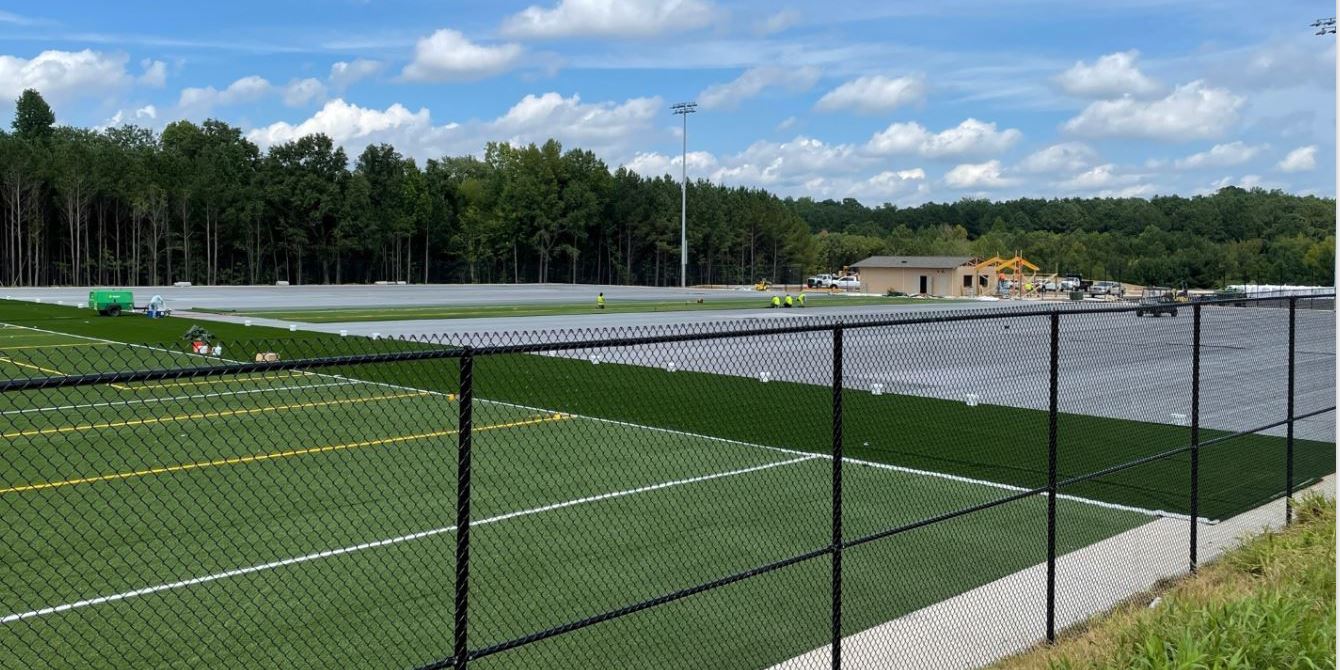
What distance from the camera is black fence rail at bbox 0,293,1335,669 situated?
24.7 ft

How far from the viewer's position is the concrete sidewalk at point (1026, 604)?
7621 mm

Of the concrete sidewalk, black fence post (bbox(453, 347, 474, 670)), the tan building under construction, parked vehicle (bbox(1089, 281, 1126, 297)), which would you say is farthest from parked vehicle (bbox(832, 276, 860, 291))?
black fence post (bbox(453, 347, 474, 670))

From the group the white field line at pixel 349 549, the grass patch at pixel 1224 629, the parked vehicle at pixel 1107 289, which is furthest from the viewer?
the parked vehicle at pixel 1107 289

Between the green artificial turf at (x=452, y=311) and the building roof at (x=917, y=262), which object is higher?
the building roof at (x=917, y=262)

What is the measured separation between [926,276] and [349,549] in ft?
286

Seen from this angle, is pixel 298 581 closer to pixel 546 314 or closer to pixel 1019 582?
pixel 1019 582

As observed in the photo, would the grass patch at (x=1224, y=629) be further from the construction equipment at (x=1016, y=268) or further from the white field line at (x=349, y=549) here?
the construction equipment at (x=1016, y=268)

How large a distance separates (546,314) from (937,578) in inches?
1568

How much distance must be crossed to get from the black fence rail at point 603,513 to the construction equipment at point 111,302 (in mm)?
23780

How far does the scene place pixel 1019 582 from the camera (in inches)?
367

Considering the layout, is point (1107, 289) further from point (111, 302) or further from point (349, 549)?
point (349, 549)

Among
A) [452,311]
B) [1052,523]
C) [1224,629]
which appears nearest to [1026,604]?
[1052,523]

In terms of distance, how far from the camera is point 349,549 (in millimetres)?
9703

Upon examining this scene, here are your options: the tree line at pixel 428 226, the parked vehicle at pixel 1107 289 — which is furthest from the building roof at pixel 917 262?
the tree line at pixel 428 226
